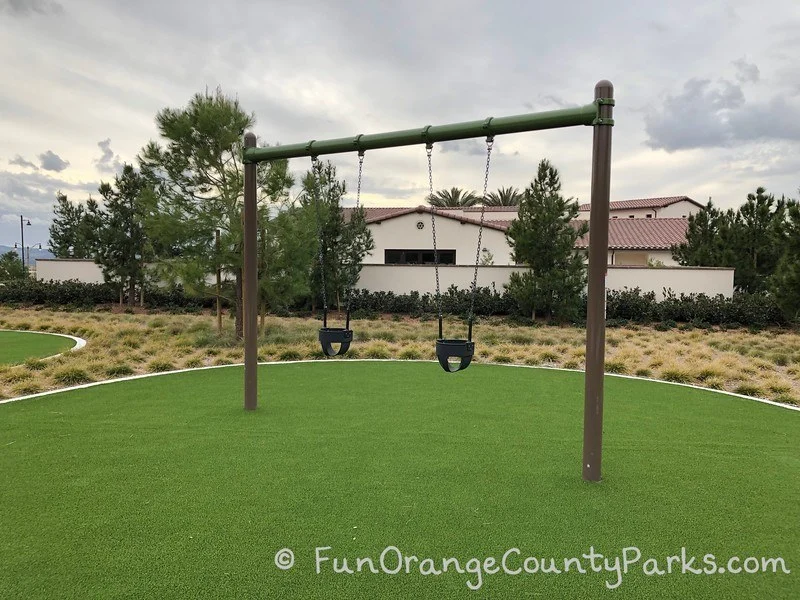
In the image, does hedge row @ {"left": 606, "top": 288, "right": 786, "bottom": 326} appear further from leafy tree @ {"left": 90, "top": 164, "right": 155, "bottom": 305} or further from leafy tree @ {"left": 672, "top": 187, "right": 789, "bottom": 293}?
leafy tree @ {"left": 90, "top": 164, "right": 155, "bottom": 305}

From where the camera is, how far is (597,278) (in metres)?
4.07

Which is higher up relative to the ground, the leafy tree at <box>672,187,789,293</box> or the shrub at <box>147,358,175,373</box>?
the leafy tree at <box>672,187,789,293</box>

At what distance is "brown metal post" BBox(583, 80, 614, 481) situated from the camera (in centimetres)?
393

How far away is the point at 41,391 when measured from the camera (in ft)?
23.2

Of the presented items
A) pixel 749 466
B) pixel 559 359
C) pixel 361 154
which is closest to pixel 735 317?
pixel 559 359

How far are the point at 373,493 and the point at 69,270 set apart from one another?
23.2m

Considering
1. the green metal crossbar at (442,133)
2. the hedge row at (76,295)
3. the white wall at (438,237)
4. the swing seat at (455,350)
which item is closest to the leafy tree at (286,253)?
the green metal crossbar at (442,133)

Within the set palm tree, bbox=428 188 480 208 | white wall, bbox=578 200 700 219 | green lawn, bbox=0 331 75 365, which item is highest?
palm tree, bbox=428 188 480 208

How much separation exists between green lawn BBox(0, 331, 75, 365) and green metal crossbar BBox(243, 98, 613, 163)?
721 cm

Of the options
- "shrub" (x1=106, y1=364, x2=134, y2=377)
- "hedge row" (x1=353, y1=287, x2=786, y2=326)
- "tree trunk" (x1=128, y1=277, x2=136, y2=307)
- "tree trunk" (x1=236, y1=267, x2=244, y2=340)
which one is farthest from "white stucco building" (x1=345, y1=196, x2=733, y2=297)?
"shrub" (x1=106, y1=364, x2=134, y2=377)

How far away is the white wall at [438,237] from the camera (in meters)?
24.3

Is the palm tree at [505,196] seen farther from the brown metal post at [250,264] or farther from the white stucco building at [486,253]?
the brown metal post at [250,264]

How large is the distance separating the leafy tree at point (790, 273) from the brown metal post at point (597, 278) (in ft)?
37.9

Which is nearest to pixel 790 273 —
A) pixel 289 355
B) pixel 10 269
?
pixel 289 355
